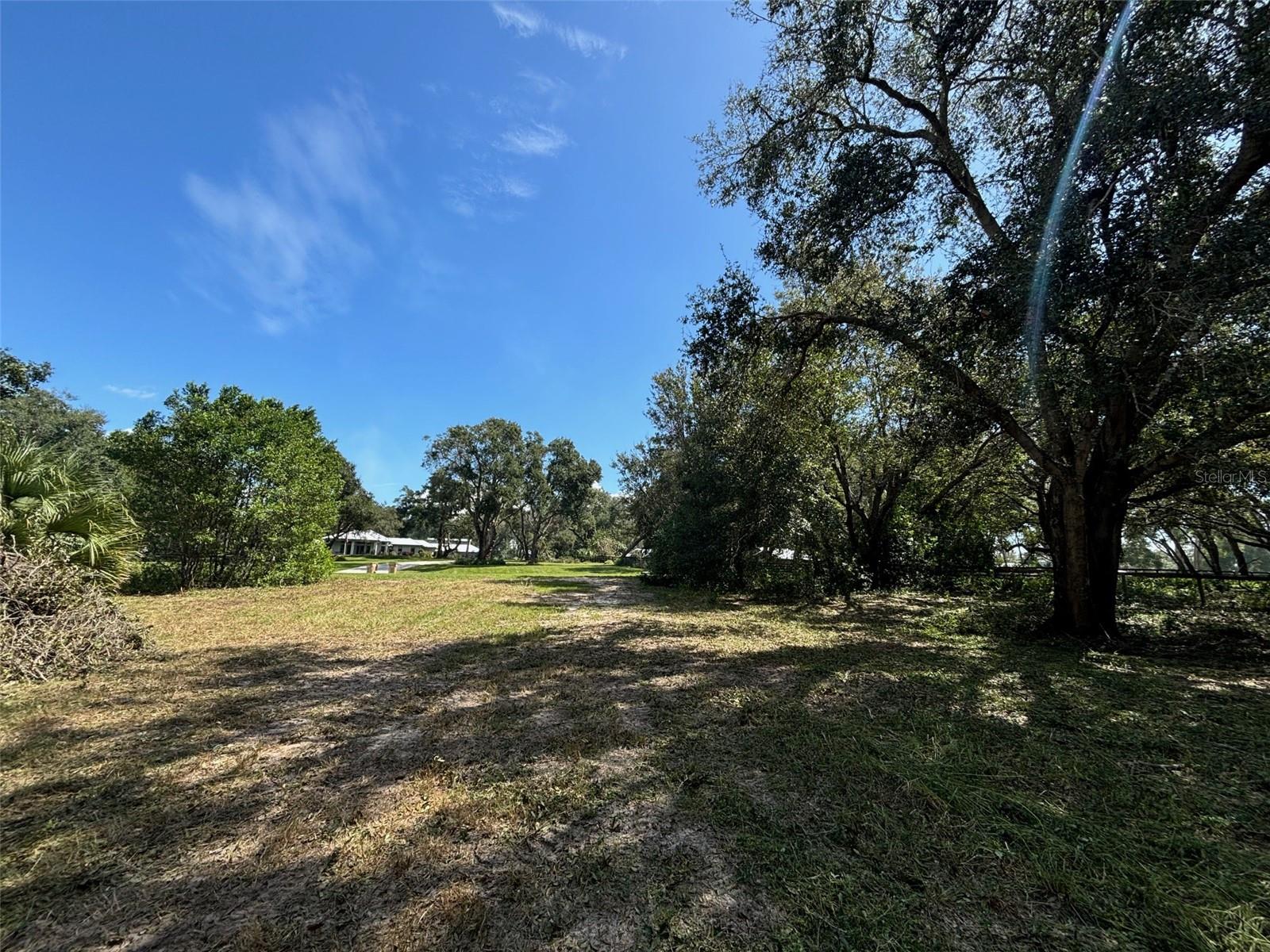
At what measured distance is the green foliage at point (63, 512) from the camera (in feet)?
15.4

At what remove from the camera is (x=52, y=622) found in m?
4.33

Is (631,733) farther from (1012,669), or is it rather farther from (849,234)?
(849,234)

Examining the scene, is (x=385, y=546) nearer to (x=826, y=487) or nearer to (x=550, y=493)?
(x=550, y=493)

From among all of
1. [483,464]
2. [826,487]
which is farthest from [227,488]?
[483,464]

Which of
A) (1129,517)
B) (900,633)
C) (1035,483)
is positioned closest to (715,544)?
(900,633)

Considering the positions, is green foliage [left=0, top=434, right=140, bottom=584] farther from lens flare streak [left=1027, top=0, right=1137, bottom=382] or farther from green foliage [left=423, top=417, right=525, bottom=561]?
green foliage [left=423, top=417, right=525, bottom=561]

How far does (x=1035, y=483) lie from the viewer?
10.2 metres

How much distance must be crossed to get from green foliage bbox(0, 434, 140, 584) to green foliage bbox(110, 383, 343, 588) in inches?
207

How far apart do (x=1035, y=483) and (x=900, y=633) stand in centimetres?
612

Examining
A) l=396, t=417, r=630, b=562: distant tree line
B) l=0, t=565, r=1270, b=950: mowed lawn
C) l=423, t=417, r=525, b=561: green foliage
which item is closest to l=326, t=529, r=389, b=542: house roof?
l=396, t=417, r=630, b=562: distant tree line

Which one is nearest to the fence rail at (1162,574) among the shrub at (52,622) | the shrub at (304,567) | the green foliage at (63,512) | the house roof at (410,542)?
the shrub at (52,622)

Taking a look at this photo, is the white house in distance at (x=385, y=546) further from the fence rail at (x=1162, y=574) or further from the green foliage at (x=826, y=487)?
the fence rail at (x=1162, y=574)

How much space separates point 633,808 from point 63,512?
265 inches

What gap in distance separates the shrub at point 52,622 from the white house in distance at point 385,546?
4764 cm
